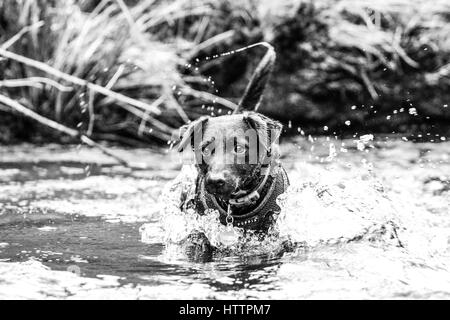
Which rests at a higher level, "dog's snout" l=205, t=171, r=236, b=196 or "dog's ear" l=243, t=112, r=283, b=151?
"dog's ear" l=243, t=112, r=283, b=151

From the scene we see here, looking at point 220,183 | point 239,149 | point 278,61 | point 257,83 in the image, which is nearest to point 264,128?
point 239,149

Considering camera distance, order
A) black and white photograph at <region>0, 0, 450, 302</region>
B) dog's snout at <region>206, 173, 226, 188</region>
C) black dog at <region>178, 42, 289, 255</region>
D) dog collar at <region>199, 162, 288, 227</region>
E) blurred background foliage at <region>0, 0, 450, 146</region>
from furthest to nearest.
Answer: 1. blurred background foliage at <region>0, 0, 450, 146</region>
2. dog collar at <region>199, 162, 288, 227</region>
3. black dog at <region>178, 42, 289, 255</region>
4. dog's snout at <region>206, 173, 226, 188</region>
5. black and white photograph at <region>0, 0, 450, 302</region>

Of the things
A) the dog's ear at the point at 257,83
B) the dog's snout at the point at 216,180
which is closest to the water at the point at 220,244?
the dog's snout at the point at 216,180

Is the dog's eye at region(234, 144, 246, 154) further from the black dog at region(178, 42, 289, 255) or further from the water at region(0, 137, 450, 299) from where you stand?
the water at region(0, 137, 450, 299)

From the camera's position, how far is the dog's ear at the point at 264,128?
394 cm

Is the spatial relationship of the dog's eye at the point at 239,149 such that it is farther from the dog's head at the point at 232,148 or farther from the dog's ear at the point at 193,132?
the dog's ear at the point at 193,132

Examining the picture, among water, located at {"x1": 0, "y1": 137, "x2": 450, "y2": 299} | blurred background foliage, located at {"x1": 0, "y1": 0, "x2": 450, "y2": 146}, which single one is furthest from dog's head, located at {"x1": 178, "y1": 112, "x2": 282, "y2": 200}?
blurred background foliage, located at {"x1": 0, "y1": 0, "x2": 450, "y2": 146}

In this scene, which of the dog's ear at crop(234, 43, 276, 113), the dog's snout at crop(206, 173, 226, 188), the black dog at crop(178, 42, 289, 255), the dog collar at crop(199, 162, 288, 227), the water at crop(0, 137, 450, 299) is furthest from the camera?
the dog's ear at crop(234, 43, 276, 113)

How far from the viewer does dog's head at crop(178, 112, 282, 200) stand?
3.67 meters

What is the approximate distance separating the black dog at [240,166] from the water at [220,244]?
9 centimetres

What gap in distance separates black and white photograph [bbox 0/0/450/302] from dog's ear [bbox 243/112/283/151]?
0.01 meters

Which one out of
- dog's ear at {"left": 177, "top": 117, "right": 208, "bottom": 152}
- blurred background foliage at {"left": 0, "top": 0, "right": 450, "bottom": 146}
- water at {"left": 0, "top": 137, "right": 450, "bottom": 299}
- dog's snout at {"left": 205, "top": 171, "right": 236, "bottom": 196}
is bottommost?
water at {"left": 0, "top": 137, "right": 450, "bottom": 299}

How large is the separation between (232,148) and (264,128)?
0.81 feet
